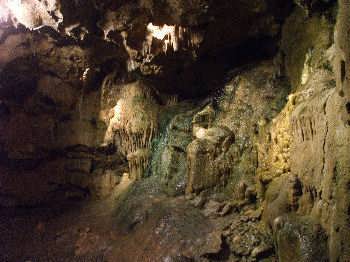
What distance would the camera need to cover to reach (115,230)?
954cm

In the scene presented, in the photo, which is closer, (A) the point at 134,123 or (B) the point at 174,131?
(B) the point at 174,131

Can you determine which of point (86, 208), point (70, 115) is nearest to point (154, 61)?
point (70, 115)

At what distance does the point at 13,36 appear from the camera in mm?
11172

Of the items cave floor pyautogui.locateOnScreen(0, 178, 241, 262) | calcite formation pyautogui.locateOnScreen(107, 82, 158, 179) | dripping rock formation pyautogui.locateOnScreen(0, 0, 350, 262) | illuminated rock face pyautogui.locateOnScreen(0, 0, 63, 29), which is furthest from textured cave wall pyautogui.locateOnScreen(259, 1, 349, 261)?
illuminated rock face pyautogui.locateOnScreen(0, 0, 63, 29)

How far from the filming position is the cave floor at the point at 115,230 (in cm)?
798

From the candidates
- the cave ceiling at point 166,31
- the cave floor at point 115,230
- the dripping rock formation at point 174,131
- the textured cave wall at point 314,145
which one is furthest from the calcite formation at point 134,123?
the textured cave wall at point 314,145

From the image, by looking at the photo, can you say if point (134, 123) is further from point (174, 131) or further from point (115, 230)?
point (115, 230)

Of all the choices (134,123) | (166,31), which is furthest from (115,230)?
(166,31)

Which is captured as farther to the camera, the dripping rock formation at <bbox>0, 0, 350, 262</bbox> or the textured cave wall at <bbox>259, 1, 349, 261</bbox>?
the dripping rock formation at <bbox>0, 0, 350, 262</bbox>

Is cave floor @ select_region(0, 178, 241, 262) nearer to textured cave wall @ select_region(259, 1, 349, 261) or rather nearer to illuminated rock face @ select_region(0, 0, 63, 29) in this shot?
textured cave wall @ select_region(259, 1, 349, 261)

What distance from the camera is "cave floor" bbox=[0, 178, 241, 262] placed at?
26.2 ft

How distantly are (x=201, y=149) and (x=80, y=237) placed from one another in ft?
13.0

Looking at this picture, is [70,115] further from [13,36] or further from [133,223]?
[133,223]

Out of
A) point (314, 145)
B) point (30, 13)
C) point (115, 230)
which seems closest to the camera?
point (314, 145)
